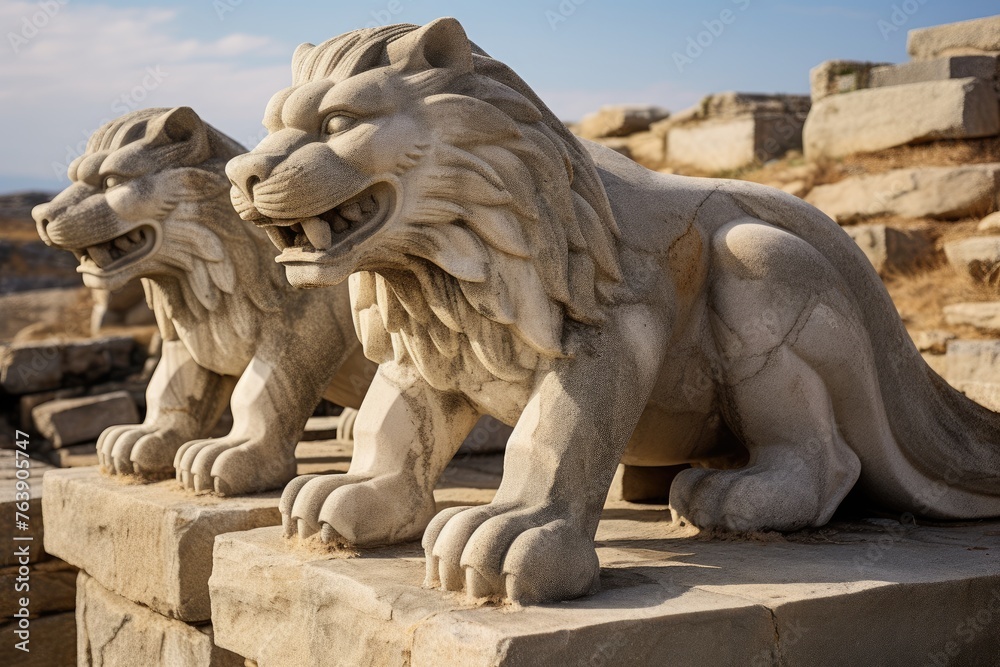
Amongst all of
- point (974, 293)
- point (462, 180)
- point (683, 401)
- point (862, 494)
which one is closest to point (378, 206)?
point (462, 180)

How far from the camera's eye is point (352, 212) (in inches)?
91.8

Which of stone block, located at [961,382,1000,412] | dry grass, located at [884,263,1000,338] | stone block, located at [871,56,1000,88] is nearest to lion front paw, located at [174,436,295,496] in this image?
stone block, located at [961,382,1000,412]

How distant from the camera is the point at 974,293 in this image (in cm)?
609

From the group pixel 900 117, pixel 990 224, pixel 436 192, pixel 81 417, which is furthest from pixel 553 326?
pixel 81 417

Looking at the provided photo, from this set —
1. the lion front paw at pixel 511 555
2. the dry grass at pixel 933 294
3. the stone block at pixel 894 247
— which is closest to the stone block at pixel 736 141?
the stone block at pixel 894 247

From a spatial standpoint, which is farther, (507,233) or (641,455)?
(641,455)

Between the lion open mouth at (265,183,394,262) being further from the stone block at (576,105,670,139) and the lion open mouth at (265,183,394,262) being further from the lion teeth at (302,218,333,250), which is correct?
the stone block at (576,105,670,139)

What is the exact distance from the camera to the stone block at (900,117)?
24.5 feet

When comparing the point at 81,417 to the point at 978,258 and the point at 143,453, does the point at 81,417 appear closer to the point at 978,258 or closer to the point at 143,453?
the point at 143,453

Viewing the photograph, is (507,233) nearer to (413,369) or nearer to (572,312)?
(572,312)

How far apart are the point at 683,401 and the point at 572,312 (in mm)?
609

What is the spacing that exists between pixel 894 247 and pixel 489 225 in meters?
4.83

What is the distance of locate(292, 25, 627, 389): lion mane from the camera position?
2355 millimetres

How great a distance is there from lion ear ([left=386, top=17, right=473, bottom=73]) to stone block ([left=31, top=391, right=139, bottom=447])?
6212 millimetres
